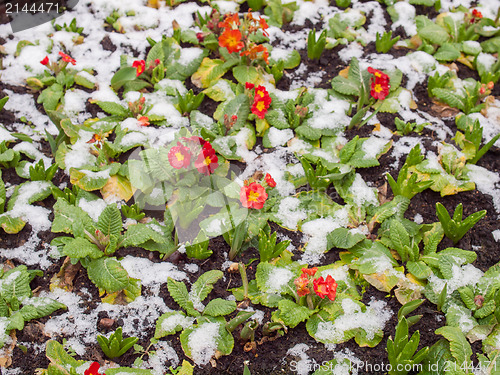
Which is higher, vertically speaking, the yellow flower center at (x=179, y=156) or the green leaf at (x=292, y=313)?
the yellow flower center at (x=179, y=156)

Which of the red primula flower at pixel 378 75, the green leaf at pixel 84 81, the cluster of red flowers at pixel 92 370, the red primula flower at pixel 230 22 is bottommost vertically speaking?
the cluster of red flowers at pixel 92 370

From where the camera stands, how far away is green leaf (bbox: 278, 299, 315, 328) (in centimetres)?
213

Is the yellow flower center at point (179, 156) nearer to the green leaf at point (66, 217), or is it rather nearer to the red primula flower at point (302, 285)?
the green leaf at point (66, 217)

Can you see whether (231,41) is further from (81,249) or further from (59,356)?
(59,356)

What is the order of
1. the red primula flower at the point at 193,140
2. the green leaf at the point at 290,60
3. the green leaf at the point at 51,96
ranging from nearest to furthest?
the red primula flower at the point at 193,140 < the green leaf at the point at 51,96 < the green leaf at the point at 290,60

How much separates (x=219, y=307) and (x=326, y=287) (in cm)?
54

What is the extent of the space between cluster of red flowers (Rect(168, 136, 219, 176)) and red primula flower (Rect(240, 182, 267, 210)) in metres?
0.27

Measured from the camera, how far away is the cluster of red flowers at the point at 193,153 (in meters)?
2.45

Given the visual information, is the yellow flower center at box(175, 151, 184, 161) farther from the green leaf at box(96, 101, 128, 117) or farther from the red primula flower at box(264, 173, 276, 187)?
the green leaf at box(96, 101, 128, 117)

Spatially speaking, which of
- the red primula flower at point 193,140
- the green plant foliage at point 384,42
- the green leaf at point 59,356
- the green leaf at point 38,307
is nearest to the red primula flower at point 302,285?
the red primula flower at point 193,140

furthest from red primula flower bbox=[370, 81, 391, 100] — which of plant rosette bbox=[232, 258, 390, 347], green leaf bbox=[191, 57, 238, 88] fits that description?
plant rosette bbox=[232, 258, 390, 347]

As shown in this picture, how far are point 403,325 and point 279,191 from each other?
1.09 metres

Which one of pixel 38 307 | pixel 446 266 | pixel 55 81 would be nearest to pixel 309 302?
pixel 446 266

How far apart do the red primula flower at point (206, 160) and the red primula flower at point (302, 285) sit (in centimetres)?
84
